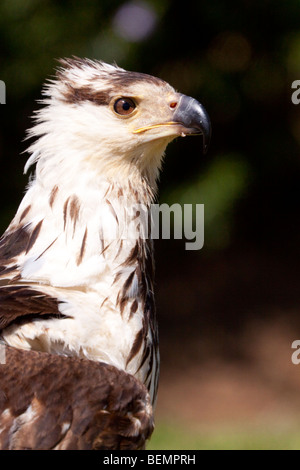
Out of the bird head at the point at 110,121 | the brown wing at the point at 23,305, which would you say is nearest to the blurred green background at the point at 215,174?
the bird head at the point at 110,121

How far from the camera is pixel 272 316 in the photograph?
6.88 metres

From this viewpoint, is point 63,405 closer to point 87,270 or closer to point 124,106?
point 87,270

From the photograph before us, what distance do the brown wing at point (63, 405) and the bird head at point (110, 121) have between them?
831 mm

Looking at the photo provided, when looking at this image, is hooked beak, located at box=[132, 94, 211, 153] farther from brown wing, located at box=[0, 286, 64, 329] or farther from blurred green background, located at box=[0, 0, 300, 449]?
blurred green background, located at box=[0, 0, 300, 449]

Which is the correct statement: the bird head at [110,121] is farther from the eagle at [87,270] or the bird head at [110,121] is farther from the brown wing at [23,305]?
the brown wing at [23,305]

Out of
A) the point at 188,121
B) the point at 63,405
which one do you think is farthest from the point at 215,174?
the point at 63,405

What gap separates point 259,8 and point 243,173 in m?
1.20

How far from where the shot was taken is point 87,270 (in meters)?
2.65

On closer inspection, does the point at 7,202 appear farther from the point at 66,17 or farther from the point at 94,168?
the point at 94,168

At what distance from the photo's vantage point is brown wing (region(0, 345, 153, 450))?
7.38 ft

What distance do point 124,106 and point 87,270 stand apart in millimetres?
654

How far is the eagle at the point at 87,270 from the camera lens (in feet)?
7.47

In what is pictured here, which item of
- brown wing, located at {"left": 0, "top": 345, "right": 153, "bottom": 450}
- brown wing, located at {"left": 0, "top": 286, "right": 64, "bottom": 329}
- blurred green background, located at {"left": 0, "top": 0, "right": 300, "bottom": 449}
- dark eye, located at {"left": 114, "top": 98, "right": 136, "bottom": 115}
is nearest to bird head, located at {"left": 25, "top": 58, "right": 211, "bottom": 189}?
dark eye, located at {"left": 114, "top": 98, "right": 136, "bottom": 115}

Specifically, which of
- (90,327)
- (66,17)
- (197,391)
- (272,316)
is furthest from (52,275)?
(272,316)
